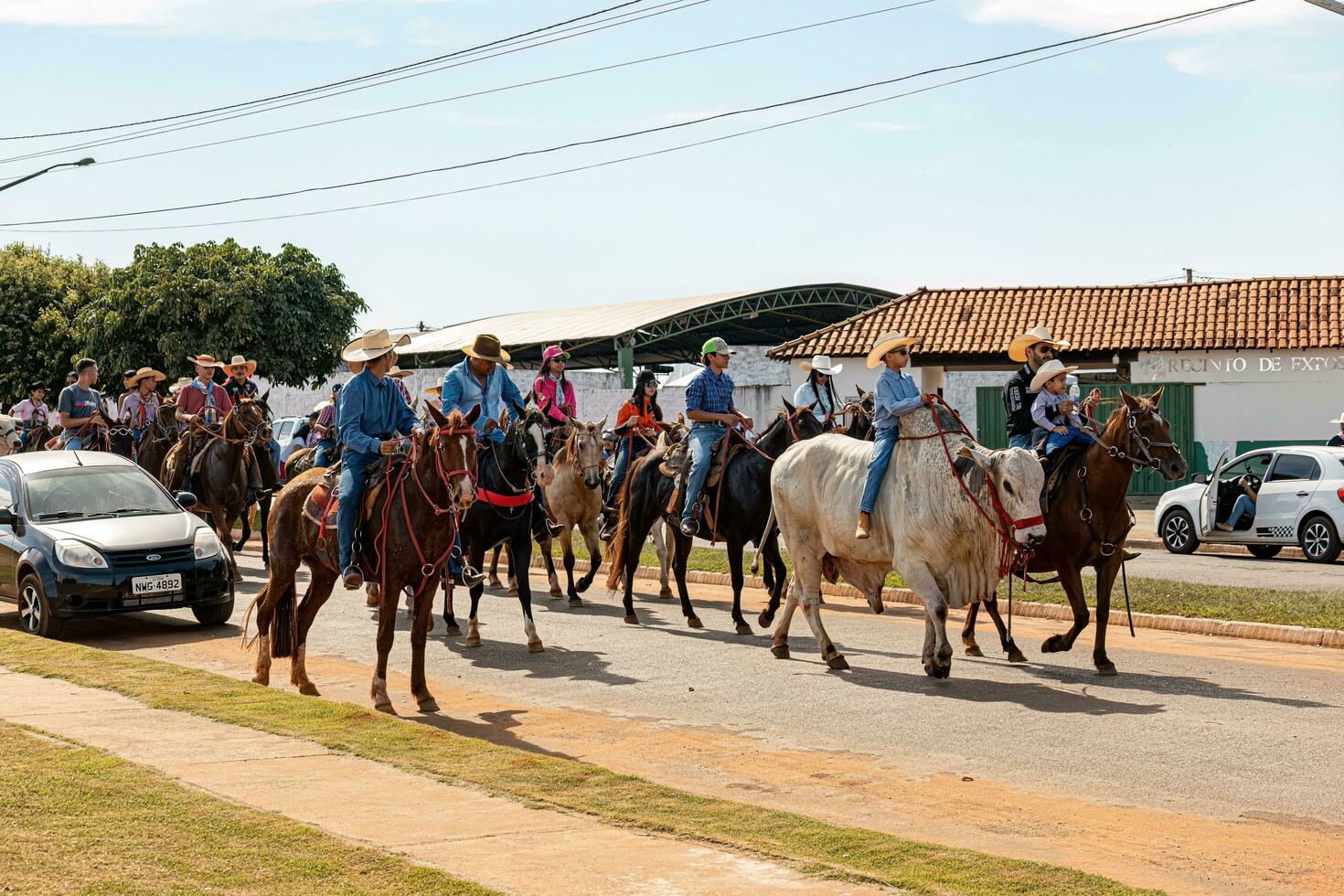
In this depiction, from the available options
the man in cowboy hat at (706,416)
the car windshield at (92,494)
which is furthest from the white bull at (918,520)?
the car windshield at (92,494)

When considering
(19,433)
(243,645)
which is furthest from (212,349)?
(243,645)

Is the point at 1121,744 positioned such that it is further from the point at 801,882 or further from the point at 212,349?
the point at 212,349

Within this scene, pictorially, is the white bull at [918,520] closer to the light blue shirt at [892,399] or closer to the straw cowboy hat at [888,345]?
the light blue shirt at [892,399]

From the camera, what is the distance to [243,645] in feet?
41.1

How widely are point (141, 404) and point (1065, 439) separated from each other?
15.5 meters

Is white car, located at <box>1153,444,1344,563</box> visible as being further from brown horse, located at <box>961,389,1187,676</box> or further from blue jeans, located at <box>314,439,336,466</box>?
blue jeans, located at <box>314,439,336,466</box>

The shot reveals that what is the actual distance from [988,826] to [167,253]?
4465 cm

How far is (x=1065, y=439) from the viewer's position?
13.1 meters

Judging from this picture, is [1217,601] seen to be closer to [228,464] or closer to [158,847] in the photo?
[228,464]

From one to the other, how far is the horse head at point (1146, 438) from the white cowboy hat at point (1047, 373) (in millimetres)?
561

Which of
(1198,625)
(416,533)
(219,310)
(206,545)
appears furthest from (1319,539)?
(219,310)

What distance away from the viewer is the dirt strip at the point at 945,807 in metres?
6.98

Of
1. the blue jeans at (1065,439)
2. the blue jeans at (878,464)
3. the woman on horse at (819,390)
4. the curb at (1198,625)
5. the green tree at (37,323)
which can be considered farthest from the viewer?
the green tree at (37,323)

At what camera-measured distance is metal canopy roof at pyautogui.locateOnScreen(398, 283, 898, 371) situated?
50.3 metres
